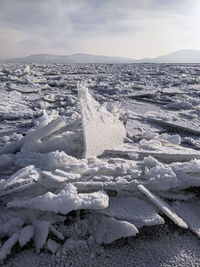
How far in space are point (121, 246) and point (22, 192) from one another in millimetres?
661

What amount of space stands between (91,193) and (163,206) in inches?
16.1

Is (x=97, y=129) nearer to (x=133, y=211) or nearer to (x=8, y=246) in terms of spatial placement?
(x=133, y=211)

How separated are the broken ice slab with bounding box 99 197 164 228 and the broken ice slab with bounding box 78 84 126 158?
490mm

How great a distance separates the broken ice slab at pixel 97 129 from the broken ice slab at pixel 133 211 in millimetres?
490

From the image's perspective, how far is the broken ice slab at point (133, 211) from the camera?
1.24 m

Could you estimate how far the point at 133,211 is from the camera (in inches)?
51.2

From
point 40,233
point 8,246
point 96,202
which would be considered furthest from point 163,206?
point 8,246

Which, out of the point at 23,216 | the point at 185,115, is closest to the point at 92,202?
the point at 23,216

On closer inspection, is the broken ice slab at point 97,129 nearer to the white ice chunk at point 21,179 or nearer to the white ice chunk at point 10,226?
the white ice chunk at point 21,179

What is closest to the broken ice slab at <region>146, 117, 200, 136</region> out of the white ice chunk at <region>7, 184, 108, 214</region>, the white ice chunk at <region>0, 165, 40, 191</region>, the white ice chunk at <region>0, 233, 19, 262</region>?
the white ice chunk at <region>7, 184, 108, 214</region>

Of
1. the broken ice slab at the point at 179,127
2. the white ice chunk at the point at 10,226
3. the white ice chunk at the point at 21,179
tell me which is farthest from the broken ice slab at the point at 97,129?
the broken ice slab at the point at 179,127

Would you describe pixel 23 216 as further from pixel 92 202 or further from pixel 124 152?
pixel 124 152

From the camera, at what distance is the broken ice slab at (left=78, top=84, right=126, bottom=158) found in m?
1.82

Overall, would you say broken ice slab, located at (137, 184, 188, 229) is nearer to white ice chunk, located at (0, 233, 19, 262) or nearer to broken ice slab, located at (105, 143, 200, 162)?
broken ice slab, located at (105, 143, 200, 162)
